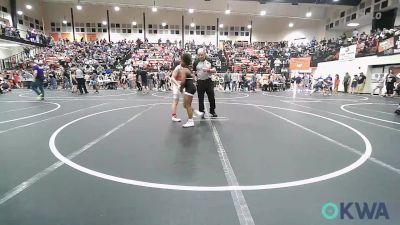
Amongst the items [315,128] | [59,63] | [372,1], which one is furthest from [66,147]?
[372,1]

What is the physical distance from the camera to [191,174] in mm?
3178

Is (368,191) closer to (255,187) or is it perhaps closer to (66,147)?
(255,187)

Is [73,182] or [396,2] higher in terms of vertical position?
[396,2]

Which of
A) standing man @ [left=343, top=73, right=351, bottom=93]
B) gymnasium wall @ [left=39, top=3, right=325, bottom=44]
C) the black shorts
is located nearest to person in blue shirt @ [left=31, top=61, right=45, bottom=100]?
the black shorts

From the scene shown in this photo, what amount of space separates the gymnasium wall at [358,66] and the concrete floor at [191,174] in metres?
15.8

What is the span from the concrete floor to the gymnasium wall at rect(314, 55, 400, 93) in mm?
15842

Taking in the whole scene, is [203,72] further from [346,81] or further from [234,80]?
[346,81]

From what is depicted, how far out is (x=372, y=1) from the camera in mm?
27672

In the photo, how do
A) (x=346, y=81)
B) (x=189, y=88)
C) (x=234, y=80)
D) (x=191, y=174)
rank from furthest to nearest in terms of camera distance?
(x=234, y=80), (x=346, y=81), (x=189, y=88), (x=191, y=174)

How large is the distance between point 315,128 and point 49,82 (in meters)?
21.4

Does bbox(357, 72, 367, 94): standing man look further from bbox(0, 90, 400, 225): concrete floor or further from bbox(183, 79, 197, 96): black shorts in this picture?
bbox(183, 79, 197, 96): black shorts

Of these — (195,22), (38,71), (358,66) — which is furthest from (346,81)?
(195,22)

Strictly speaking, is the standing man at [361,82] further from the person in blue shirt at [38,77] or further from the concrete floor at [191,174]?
the person in blue shirt at [38,77]

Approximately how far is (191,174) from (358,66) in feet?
74.0
